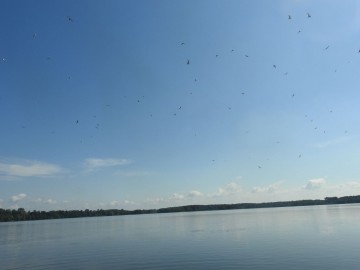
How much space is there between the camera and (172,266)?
37.8 metres

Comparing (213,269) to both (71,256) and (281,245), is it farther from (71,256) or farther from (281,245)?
(71,256)

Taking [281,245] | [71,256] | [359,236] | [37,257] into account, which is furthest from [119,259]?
[359,236]

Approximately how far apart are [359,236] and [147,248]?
2918 cm

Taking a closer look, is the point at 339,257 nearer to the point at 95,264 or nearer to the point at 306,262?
the point at 306,262

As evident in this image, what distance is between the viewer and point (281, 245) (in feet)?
160

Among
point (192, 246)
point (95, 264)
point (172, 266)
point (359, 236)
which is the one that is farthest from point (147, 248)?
point (359, 236)

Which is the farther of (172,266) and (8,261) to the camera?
(8,261)

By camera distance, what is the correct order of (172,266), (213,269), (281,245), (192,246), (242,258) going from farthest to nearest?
(192,246)
(281,245)
(242,258)
(172,266)
(213,269)

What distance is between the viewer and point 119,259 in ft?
146

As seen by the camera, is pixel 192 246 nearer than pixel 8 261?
No

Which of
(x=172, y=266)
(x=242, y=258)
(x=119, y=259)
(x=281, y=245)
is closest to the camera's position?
(x=172, y=266)

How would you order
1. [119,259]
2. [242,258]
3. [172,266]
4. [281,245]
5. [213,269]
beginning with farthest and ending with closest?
[281,245]
[119,259]
[242,258]
[172,266]
[213,269]

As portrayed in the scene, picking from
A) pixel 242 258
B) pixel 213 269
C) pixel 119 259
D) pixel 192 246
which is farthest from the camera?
pixel 192 246

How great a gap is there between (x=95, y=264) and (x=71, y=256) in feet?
28.7
